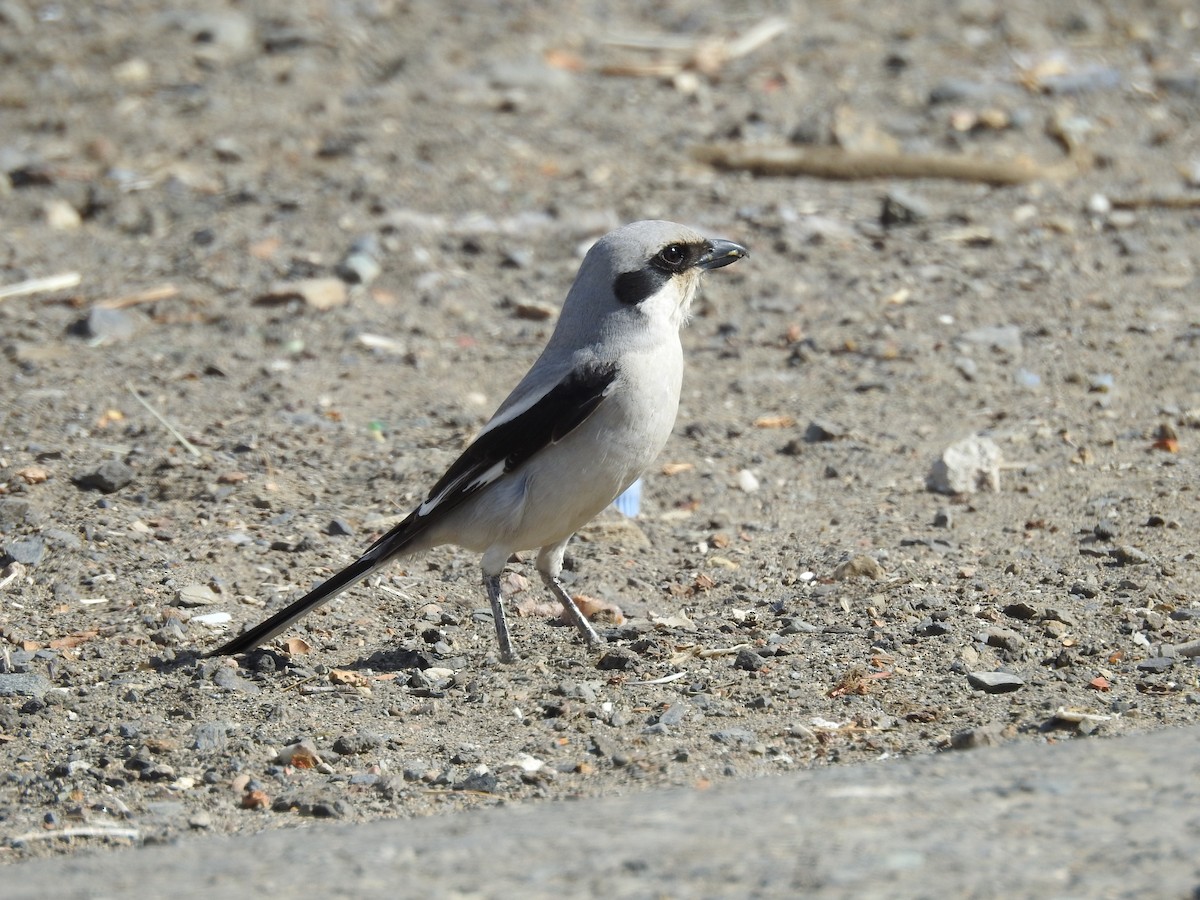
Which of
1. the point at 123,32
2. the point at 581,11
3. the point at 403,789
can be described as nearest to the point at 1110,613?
the point at 403,789

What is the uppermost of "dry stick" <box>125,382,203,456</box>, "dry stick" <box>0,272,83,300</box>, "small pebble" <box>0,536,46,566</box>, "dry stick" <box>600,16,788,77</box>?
"dry stick" <box>600,16,788,77</box>

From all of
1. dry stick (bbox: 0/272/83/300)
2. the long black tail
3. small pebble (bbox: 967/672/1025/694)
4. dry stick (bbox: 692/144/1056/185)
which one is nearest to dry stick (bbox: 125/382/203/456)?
dry stick (bbox: 0/272/83/300)

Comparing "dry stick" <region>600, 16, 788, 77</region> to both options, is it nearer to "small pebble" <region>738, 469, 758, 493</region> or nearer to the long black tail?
"small pebble" <region>738, 469, 758, 493</region>

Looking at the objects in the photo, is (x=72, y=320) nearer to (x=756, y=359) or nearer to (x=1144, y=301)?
(x=756, y=359)

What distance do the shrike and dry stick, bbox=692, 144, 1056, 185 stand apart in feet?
14.2

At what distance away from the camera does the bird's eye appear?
5.26m

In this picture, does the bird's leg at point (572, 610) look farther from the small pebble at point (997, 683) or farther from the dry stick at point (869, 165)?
the dry stick at point (869, 165)

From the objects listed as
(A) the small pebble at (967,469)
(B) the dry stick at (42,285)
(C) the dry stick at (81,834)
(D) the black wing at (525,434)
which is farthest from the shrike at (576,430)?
(B) the dry stick at (42,285)

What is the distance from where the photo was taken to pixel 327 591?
497 cm

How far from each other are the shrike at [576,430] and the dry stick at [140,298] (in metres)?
3.65

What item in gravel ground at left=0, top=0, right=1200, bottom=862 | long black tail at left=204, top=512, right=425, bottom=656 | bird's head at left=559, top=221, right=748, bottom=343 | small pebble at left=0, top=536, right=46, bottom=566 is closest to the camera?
gravel ground at left=0, top=0, right=1200, bottom=862

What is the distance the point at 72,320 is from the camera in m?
8.02

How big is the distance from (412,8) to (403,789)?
29.5 ft

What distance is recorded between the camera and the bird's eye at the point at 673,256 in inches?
207
